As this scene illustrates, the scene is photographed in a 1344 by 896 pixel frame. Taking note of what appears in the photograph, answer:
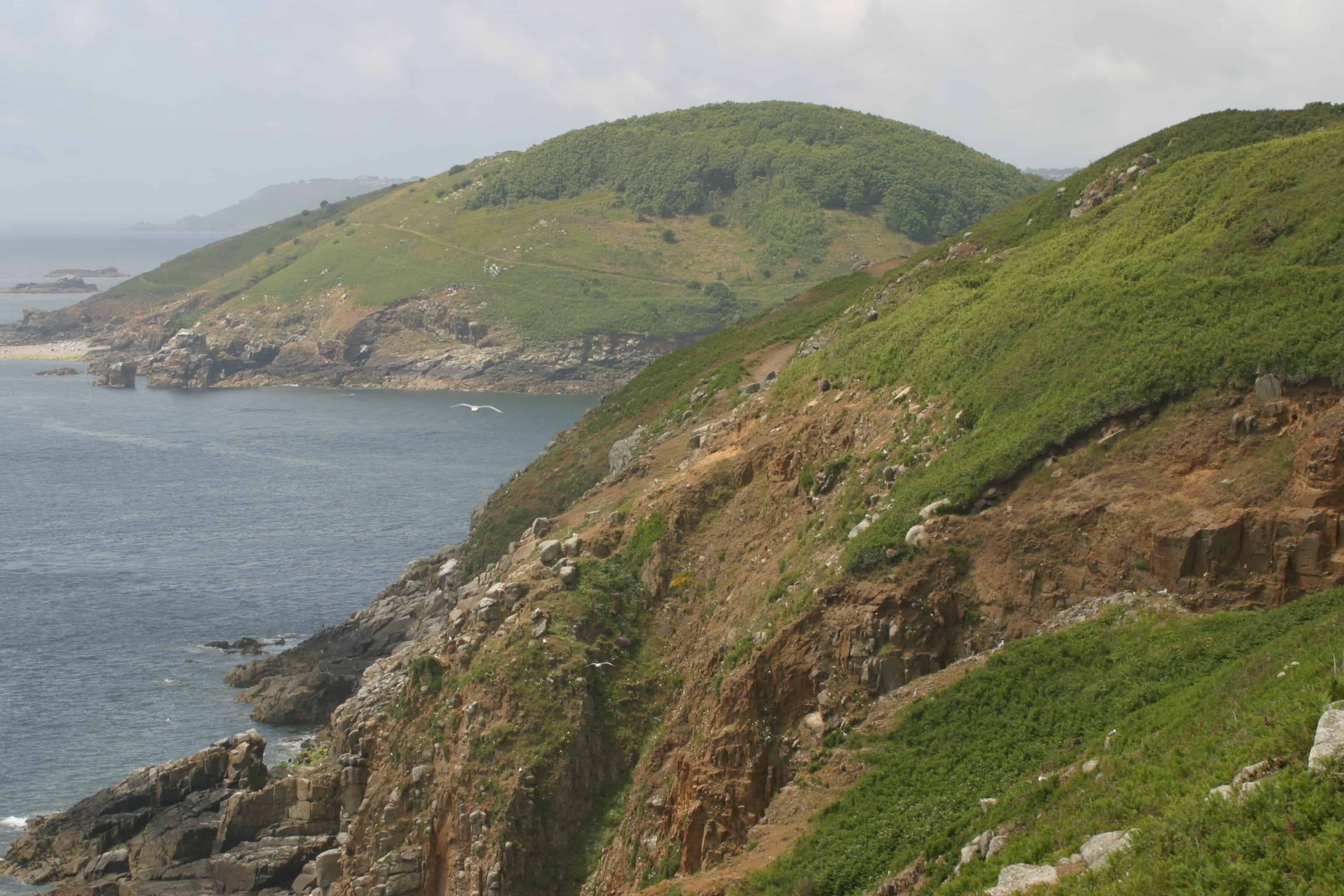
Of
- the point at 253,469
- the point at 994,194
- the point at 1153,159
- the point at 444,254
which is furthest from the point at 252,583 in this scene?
the point at 994,194

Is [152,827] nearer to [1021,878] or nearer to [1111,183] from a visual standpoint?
[1021,878]

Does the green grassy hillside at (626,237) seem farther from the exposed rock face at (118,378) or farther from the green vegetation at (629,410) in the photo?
the green vegetation at (629,410)

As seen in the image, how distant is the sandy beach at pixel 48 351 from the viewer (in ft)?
563

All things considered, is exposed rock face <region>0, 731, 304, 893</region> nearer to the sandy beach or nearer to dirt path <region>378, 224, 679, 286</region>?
dirt path <region>378, 224, 679, 286</region>

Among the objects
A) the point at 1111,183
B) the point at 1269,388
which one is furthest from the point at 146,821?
the point at 1111,183

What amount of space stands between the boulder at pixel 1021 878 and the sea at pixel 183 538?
33160mm

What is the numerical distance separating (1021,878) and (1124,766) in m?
2.64

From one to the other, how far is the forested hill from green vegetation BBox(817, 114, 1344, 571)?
137715 millimetres

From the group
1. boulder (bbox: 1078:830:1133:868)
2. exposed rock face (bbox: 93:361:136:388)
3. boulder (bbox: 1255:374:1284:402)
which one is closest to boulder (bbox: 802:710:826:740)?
boulder (bbox: 1078:830:1133:868)

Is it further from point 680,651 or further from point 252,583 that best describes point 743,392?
point 252,583

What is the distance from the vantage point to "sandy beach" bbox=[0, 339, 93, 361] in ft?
563

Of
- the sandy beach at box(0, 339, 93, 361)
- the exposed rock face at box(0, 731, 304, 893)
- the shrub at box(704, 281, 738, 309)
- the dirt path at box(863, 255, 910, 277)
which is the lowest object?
the exposed rock face at box(0, 731, 304, 893)

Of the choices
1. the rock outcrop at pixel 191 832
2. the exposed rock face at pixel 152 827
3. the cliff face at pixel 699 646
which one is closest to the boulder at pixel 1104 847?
the cliff face at pixel 699 646

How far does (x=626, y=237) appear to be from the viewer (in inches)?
6964
